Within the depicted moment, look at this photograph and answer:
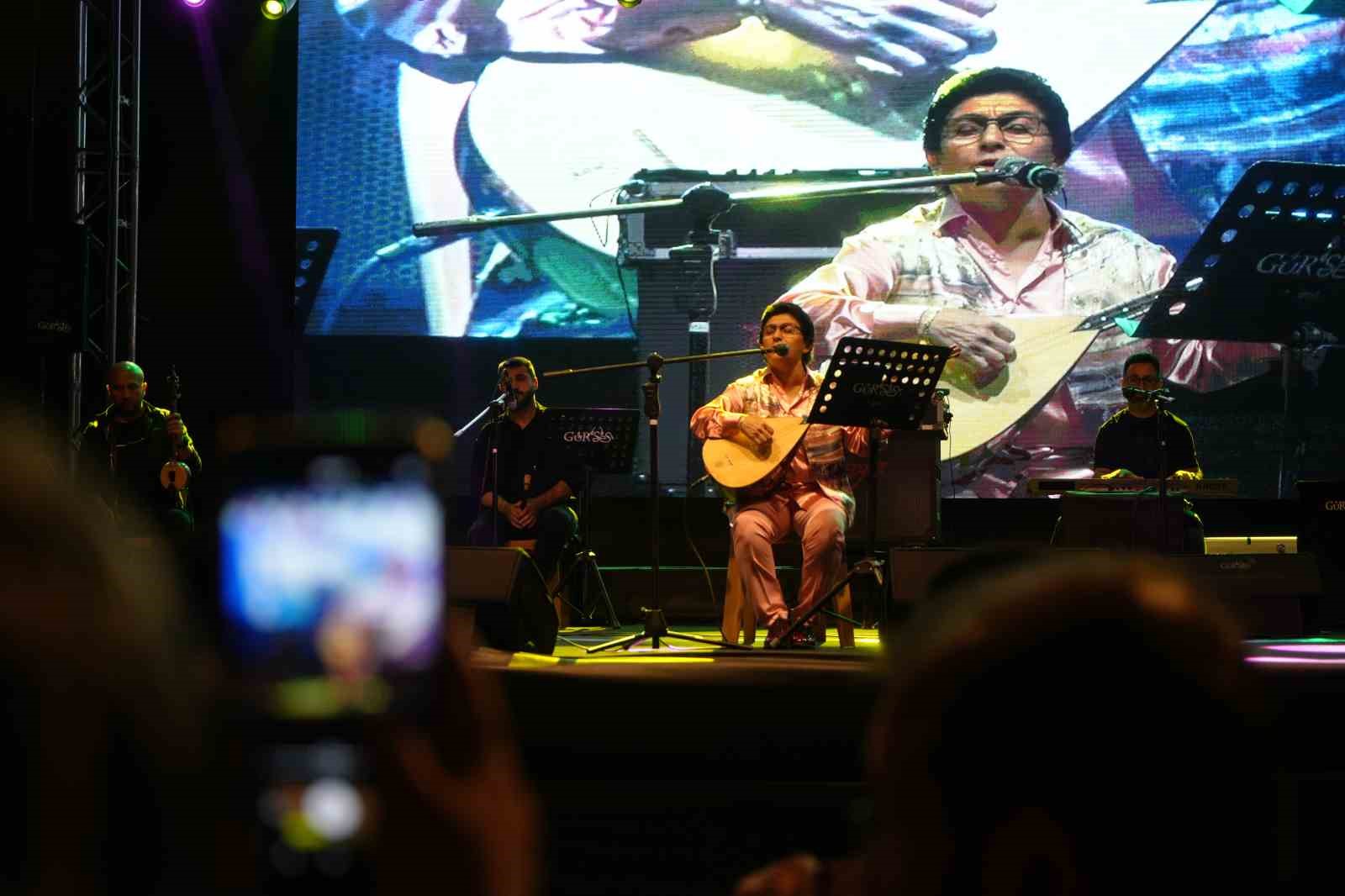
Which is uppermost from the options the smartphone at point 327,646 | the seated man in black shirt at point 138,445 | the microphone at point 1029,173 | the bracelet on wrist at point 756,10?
the bracelet on wrist at point 756,10

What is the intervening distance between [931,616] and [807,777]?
4.12ft

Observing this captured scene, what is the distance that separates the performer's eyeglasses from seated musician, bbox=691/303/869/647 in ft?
6.91

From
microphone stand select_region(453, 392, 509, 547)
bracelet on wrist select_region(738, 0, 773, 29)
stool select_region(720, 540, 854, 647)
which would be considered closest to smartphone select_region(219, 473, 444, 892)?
microphone stand select_region(453, 392, 509, 547)

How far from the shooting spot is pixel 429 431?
0.59 meters

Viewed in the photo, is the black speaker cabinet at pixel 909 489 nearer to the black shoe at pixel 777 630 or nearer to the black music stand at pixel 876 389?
the black shoe at pixel 777 630

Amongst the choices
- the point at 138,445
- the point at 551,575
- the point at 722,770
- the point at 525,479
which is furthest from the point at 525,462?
the point at 722,770

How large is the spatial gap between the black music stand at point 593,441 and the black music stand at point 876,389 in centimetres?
149

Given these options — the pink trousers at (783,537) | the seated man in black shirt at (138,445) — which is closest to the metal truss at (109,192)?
the seated man in black shirt at (138,445)

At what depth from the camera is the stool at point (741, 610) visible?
18.1 ft

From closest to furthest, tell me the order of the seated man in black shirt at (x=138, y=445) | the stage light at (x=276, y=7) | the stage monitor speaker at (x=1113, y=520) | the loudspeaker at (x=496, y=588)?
1. the loudspeaker at (x=496, y=588)
2. the stage monitor speaker at (x=1113, y=520)
3. the seated man in black shirt at (x=138, y=445)
4. the stage light at (x=276, y=7)

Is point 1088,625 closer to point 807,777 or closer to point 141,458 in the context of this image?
point 807,777

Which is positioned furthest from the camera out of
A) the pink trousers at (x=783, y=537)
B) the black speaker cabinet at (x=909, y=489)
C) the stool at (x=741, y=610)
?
the black speaker cabinet at (x=909, y=489)

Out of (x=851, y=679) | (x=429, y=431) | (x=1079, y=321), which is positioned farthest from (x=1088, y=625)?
(x=1079, y=321)

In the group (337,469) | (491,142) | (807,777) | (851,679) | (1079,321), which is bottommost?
(807,777)
